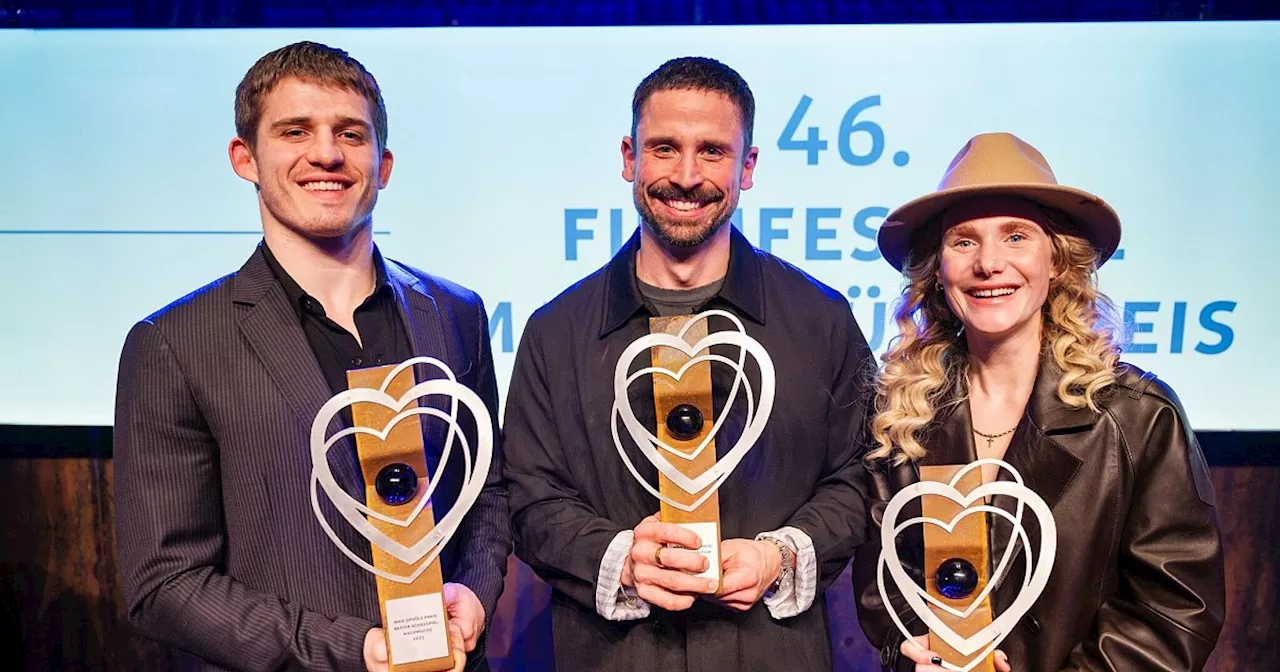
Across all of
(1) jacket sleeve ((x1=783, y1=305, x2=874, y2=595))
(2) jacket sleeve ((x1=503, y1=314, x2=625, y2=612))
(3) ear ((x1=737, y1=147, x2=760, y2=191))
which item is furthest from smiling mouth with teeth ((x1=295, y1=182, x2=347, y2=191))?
(1) jacket sleeve ((x1=783, y1=305, x2=874, y2=595))

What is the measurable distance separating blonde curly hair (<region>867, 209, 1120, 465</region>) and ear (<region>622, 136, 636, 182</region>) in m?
0.66

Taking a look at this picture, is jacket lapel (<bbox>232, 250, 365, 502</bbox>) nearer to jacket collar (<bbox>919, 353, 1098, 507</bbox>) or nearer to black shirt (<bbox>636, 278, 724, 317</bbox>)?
black shirt (<bbox>636, 278, 724, 317</bbox>)

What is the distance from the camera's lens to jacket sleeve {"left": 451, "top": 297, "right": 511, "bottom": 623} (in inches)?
67.7

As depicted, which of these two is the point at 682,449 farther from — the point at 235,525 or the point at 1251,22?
the point at 1251,22

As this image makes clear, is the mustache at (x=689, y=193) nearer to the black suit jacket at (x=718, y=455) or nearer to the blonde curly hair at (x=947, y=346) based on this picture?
the black suit jacket at (x=718, y=455)

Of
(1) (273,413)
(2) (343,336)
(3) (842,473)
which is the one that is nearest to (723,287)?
(3) (842,473)

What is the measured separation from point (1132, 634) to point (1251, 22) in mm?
2374

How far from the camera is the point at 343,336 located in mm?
1691

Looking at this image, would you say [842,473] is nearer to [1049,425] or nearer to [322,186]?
[1049,425]

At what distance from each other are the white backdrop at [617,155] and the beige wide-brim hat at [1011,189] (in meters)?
1.13

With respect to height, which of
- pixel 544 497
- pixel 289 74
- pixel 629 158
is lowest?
pixel 544 497

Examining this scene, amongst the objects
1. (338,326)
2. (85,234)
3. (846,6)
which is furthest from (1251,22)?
(85,234)

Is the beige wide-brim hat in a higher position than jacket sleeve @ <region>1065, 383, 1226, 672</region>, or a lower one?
higher

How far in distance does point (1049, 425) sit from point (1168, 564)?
30cm
